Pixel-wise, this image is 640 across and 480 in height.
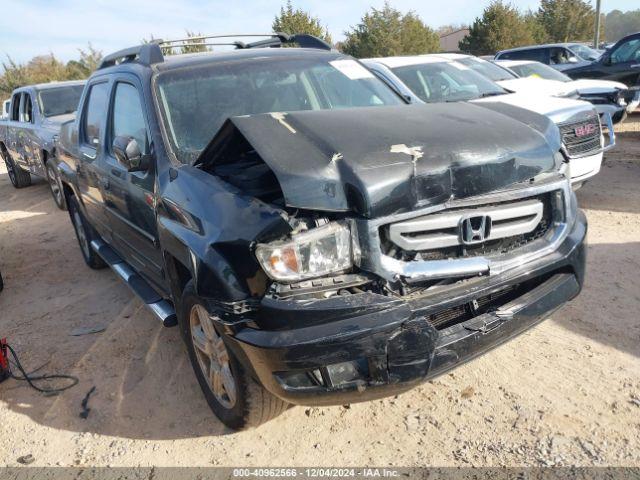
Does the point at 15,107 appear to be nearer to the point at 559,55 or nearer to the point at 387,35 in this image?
the point at 559,55

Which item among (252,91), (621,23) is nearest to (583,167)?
(252,91)

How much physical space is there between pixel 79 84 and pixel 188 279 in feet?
25.6

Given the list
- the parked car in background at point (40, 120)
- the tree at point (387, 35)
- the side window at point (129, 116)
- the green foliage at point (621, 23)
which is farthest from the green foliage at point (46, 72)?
the green foliage at point (621, 23)

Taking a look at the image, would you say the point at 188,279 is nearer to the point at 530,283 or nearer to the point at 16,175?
the point at 530,283

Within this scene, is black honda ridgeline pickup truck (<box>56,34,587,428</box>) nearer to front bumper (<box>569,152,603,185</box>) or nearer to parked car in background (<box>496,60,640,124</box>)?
front bumper (<box>569,152,603,185</box>)

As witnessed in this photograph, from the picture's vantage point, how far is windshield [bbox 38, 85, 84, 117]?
879 centimetres

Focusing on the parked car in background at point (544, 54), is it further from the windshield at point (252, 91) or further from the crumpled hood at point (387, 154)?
the crumpled hood at point (387, 154)

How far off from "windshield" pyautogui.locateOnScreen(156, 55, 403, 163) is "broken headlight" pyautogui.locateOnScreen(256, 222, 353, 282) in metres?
1.10

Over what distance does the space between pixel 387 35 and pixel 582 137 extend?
25.2 meters

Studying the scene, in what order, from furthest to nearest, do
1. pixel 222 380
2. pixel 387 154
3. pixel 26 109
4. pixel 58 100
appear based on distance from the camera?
pixel 26 109, pixel 58 100, pixel 222 380, pixel 387 154

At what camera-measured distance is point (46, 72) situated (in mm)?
31125

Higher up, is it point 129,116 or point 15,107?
point 129,116

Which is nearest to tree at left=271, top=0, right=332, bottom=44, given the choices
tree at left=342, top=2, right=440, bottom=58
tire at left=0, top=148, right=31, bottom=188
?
tree at left=342, top=2, right=440, bottom=58

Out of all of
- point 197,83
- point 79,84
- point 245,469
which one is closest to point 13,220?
point 79,84
